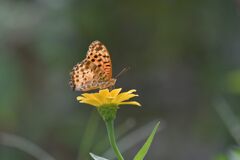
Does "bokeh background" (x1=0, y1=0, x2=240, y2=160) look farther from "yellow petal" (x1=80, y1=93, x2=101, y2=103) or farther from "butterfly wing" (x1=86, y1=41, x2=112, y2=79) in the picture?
"yellow petal" (x1=80, y1=93, x2=101, y2=103)

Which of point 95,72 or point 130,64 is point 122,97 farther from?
point 130,64

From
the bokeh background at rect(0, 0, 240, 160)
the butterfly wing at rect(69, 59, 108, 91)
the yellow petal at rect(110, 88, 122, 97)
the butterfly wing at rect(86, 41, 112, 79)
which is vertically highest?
the butterfly wing at rect(86, 41, 112, 79)

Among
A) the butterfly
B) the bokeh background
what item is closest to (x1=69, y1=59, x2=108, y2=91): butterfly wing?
the butterfly

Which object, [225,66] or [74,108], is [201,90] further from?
[74,108]

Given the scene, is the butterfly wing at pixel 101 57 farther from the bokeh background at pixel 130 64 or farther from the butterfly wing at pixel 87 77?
the bokeh background at pixel 130 64

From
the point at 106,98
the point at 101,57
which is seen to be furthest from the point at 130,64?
the point at 106,98

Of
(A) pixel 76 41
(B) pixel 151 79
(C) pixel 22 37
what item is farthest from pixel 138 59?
(C) pixel 22 37
